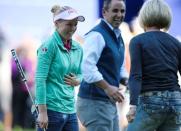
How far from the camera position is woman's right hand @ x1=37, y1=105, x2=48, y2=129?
20.2 feet

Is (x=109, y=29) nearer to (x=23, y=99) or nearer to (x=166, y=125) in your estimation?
(x=166, y=125)

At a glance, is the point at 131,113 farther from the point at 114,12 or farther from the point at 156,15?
the point at 114,12

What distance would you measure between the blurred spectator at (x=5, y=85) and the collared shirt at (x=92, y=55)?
6.09 metres

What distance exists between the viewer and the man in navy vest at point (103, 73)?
650 cm

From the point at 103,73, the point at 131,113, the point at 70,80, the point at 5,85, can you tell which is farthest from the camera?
the point at 5,85

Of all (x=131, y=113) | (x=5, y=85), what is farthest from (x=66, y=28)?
(x=5, y=85)

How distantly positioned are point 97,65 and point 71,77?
39 cm

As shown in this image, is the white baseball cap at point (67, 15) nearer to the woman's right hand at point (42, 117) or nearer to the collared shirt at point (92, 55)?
the collared shirt at point (92, 55)

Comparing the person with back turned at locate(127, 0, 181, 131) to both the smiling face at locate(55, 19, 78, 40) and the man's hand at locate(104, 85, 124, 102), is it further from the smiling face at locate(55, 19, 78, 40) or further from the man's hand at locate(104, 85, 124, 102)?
the smiling face at locate(55, 19, 78, 40)

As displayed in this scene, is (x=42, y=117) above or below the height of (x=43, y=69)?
below

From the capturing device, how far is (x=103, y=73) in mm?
6703

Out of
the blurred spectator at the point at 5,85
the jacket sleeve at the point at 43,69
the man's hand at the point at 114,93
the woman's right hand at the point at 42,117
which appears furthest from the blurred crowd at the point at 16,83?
the woman's right hand at the point at 42,117

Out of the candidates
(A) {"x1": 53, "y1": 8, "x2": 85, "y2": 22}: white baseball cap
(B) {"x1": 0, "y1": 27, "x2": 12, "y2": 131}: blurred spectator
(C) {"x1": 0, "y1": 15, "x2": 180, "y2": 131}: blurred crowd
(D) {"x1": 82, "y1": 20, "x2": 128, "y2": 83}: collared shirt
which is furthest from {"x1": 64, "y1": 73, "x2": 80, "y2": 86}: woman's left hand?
(B) {"x1": 0, "y1": 27, "x2": 12, "y2": 131}: blurred spectator

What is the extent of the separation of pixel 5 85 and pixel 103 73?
253 inches
